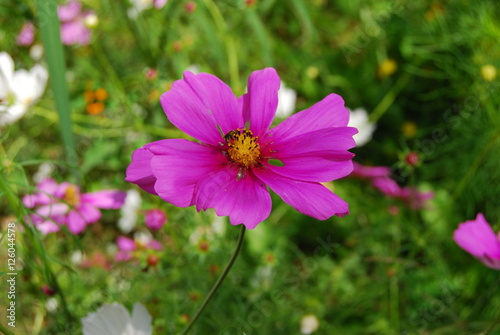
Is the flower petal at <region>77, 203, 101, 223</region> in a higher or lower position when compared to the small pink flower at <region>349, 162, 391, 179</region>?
higher

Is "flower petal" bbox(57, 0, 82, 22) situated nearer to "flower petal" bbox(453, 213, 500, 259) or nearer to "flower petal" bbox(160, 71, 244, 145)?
"flower petal" bbox(160, 71, 244, 145)

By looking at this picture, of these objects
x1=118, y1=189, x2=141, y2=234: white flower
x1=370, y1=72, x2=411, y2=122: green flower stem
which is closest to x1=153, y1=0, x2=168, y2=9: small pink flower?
x1=118, y1=189, x2=141, y2=234: white flower

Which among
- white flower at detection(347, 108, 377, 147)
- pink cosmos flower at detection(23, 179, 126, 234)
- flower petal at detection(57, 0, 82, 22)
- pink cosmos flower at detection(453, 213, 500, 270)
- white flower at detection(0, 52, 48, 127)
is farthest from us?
flower petal at detection(57, 0, 82, 22)

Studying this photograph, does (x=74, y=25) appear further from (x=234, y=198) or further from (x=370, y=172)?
(x=234, y=198)

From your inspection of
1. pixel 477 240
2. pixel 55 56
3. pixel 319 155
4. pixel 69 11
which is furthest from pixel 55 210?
pixel 69 11

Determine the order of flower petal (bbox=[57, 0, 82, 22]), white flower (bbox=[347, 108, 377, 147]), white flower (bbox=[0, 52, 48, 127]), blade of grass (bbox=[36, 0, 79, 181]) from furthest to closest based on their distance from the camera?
flower petal (bbox=[57, 0, 82, 22]), white flower (bbox=[347, 108, 377, 147]), white flower (bbox=[0, 52, 48, 127]), blade of grass (bbox=[36, 0, 79, 181])

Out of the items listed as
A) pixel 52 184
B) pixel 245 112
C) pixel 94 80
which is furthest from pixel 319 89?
pixel 245 112

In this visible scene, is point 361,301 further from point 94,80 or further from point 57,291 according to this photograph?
point 94,80

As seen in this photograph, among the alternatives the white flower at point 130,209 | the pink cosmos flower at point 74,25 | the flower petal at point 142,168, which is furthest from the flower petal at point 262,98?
the pink cosmos flower at point 74,25

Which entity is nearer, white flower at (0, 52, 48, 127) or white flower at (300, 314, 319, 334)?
white flower at (300, 314, 319, 334)
